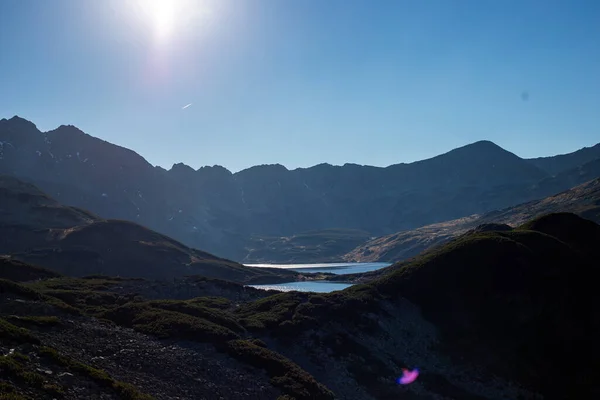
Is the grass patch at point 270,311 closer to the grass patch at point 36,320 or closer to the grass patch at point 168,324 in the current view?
the grass patch at point 168,324

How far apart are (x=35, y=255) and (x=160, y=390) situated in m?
171

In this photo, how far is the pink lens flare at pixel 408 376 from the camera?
53000 millimetres

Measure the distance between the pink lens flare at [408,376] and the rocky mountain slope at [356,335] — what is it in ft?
2.50

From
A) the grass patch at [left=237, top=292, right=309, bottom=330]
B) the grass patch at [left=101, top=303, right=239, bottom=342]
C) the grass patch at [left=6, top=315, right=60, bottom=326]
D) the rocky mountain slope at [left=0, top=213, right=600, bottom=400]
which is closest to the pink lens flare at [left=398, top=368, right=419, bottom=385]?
the rocky mountain slope at [left=0, top=213, right=600, bottom=400]

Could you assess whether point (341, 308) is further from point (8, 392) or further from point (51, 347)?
point (8, 392)

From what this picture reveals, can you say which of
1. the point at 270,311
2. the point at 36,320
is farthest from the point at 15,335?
the point at 270,311

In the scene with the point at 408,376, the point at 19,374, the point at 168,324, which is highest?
the point at 19,374

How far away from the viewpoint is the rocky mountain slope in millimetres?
35156

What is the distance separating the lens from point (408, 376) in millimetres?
54344

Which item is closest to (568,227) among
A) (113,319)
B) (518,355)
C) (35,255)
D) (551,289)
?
(551,289)

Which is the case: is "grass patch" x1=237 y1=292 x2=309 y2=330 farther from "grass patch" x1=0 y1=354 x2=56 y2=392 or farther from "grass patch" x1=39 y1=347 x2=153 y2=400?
"grass patch" x1=0 y1=354 x2=56 y2=392

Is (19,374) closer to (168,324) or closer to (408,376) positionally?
(168,324)

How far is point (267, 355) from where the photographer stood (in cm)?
4672

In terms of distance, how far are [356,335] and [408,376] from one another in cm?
902
